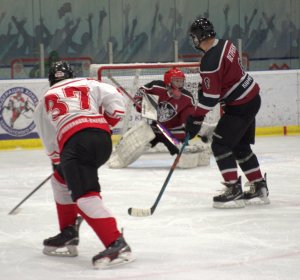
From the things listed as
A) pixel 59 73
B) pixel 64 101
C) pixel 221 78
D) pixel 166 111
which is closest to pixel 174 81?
pixel 166 111

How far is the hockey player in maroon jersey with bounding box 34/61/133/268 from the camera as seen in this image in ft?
11.1

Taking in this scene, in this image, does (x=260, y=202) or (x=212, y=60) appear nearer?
(x=212, y=60)

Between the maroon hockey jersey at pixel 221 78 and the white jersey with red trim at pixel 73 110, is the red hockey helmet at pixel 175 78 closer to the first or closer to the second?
the maroon hockey jersey at pixel 221 78

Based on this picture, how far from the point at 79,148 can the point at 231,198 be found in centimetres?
164

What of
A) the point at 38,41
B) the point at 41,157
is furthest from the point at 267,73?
the point at 38,41

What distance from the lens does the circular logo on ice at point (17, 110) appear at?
26.9 ft

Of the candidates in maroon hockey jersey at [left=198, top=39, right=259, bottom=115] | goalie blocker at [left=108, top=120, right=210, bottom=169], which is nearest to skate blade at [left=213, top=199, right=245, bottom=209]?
maroon hockey jersey at [left=198, top=39, right=259, bottom=115]

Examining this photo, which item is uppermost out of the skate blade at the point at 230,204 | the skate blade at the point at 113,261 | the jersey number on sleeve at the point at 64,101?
the jersey number on sleeve at the point at 64,101

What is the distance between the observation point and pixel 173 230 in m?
4.25

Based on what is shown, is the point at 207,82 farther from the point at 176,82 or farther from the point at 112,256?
the point at 176,82

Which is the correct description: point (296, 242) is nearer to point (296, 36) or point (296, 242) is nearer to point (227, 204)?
point (227, 204)

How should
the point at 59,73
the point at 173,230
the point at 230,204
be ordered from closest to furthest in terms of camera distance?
the point at 59,73 → the point at 173,230 → the point at 230,204

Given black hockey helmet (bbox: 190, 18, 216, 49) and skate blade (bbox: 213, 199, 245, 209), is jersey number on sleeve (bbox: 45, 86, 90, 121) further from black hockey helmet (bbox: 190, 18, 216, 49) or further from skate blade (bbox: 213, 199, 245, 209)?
skate blade (bbox: 213, 199, 245, 209)

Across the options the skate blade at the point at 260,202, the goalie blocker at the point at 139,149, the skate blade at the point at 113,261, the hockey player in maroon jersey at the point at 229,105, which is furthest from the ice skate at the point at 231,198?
the goalie blocker at the point at 139,149
